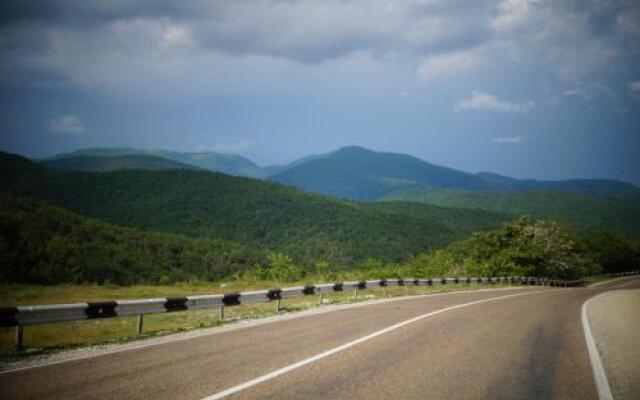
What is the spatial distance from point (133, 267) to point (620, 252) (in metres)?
128

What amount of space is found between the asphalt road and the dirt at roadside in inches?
14.1

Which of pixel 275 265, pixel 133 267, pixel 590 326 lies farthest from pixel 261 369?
pixel 133 267

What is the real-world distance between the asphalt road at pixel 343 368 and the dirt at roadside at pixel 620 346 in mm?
358

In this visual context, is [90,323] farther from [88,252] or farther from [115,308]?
[88,252]

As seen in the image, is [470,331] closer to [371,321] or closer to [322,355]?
[371,321]

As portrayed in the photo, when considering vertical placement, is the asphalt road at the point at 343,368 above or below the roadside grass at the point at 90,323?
above

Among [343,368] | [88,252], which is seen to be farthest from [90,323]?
[88,252]

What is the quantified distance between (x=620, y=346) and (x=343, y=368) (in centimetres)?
581

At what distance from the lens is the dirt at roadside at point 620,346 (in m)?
6.54

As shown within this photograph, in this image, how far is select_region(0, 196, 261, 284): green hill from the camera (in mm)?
48406

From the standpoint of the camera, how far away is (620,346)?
31.0 ft

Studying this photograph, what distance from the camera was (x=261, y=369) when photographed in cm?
722

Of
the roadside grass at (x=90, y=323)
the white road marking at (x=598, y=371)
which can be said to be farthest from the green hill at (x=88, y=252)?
the white road marking at (x=598, y=371)

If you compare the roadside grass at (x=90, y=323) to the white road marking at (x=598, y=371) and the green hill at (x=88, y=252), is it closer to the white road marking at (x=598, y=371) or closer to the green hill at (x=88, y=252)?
the white road marking at (x=598, y=371)
